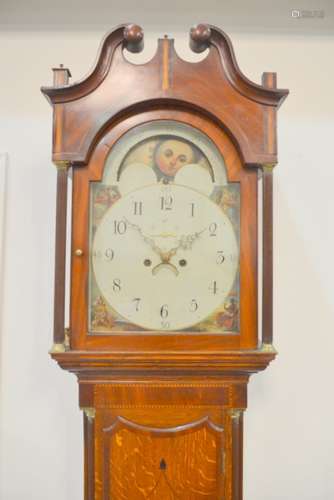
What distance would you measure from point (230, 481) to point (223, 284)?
52 cm

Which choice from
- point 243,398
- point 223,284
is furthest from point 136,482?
point 223,284

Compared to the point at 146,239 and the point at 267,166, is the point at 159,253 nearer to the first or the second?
the point at 146,239

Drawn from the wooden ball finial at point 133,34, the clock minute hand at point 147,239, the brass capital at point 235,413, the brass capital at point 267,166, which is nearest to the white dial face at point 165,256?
the clock minute hand at point 147,239

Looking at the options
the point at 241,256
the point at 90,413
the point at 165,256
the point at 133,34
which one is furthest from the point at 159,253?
the point at 133,34

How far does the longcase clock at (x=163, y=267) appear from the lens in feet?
3.79

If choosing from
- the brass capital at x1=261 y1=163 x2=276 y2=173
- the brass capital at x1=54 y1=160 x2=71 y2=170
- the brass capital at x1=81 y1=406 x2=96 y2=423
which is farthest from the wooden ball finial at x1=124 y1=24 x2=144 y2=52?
the brass capital at x1=81 y1=406 x2=96 y2=423

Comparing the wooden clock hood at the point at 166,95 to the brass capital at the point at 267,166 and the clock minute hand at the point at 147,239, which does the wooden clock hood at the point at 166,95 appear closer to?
the brass capital at the point at 267,166

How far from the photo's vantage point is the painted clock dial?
3.85 feet

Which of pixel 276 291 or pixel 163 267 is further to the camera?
pixel 276 291

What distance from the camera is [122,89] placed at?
1.17 m

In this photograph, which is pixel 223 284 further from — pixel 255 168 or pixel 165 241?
pixel 255 168

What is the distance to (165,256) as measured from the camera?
3.89 feet

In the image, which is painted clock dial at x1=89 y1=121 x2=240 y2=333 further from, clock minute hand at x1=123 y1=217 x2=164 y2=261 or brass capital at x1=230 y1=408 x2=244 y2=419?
brass capital at x1=230 y1=408 x2=244 y2=419

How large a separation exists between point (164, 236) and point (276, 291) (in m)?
0.58
